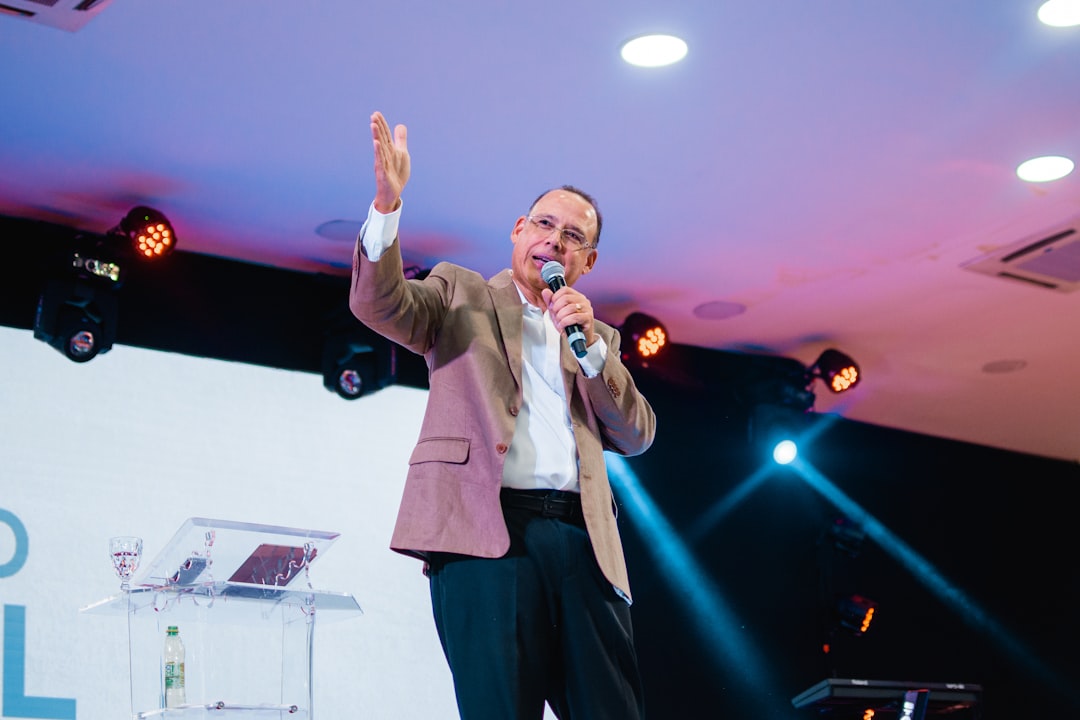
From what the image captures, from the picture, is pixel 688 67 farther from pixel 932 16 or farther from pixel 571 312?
pixel 571 312

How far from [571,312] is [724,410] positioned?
4602mm

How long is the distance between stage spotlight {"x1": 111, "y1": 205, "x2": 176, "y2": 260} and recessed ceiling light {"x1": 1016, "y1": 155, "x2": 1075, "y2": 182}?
3272mm

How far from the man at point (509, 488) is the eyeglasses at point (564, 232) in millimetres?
183

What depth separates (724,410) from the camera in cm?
672

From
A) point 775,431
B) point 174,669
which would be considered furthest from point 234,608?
point 775,431

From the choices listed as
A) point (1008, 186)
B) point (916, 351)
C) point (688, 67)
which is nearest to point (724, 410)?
point (916, 351)

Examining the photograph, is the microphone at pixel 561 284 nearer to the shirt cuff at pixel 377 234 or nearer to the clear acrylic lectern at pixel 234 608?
the shirt cuff at pixel 377 234

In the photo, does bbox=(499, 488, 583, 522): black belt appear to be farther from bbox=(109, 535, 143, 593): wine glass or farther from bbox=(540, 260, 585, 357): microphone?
bbox=(109, 535, 143, 593): wine glass

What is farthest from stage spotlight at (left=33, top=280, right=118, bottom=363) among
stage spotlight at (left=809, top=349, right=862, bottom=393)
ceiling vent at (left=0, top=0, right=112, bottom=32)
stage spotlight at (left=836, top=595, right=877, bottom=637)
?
stage spotlight at (left=836, top=595, right=877, bottom=637)

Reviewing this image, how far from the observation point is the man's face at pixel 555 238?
8.49ft

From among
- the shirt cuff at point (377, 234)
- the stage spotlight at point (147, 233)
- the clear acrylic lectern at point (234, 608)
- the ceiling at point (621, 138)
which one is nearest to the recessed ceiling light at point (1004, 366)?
the ceiling at point (621, 138)

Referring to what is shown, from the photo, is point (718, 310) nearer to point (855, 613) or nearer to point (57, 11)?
point (855, 613)

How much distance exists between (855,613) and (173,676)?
4.48 m

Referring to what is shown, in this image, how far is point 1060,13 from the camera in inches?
152
